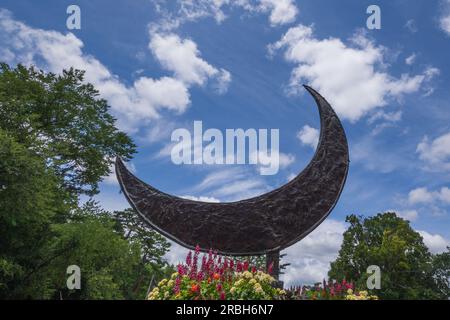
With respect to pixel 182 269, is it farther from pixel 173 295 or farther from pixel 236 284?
Answer: pixel 236 284

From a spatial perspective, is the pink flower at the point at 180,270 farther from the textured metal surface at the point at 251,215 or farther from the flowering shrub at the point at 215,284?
the textured metal surface at the point at 251,215

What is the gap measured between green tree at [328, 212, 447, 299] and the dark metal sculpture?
55.8 ft

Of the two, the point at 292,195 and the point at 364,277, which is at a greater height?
the point at 292,195

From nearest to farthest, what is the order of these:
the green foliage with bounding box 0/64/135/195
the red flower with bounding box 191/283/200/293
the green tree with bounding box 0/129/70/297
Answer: the red flower with bounding box 191/283/200/293, the green tree with bounding box 0/129/70/297, the green foliage with bounding box 0/64/135/195

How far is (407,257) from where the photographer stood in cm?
2697

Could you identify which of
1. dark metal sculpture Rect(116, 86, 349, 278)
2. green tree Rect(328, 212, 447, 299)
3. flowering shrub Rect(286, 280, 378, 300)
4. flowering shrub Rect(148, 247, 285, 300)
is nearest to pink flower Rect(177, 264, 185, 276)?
flowering shrub Rect(148, 247, 285, 300)

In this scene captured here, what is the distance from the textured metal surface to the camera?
862 cm

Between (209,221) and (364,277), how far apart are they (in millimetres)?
17841

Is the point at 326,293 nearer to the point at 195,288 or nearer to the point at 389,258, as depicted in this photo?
the point at 195,288

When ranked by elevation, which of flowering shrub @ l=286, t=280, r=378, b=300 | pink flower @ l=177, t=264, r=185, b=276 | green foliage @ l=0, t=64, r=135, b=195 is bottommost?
flowering shrub @ l=286, t=280, r=378, b=300

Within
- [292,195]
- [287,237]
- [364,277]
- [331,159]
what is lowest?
[364,277]

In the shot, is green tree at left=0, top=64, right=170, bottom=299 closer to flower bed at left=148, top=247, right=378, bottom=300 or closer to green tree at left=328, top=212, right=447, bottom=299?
flower bed at left=148, top=247, right=378, bottom=300
